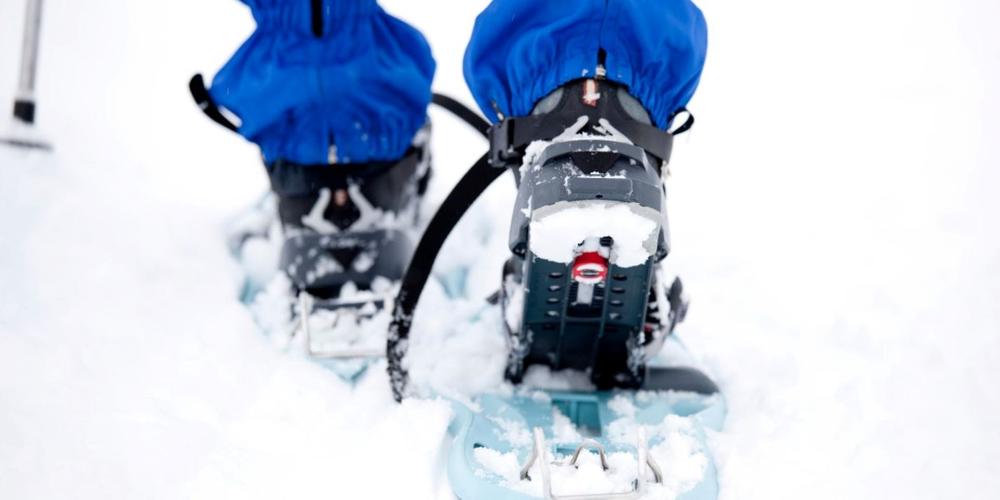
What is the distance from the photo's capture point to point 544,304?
1066 mm

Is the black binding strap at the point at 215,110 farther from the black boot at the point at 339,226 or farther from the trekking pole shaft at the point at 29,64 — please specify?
the trekking pole shaft at the point at 29,64

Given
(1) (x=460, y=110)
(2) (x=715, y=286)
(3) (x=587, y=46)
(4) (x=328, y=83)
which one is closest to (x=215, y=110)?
(4) (x=328, y=83)

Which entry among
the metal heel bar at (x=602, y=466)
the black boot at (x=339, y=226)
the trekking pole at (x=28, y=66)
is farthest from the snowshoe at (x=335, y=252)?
the trekking pole at (x=28, y=66)

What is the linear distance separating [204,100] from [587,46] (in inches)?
29.0

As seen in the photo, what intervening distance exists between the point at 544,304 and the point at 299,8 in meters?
0.70

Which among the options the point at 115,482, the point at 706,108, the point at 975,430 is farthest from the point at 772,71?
the point at 115,482

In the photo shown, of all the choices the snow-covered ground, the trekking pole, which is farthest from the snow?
the trekking pole

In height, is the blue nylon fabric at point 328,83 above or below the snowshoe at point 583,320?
above

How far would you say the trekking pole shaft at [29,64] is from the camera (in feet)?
6.08

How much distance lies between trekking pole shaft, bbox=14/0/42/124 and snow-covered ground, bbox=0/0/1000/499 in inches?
3.8

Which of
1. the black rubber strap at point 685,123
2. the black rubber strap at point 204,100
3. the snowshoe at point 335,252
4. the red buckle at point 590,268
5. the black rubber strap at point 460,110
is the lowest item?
the snowshoe at point 335,252

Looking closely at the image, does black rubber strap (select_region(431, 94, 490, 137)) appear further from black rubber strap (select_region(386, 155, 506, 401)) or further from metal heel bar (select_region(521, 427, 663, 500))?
metal heel bar (select_region(521, 427, 663, 500))

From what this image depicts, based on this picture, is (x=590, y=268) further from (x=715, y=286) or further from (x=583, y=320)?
(x=715, y=286)

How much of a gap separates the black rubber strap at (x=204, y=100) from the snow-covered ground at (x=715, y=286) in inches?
14.1
